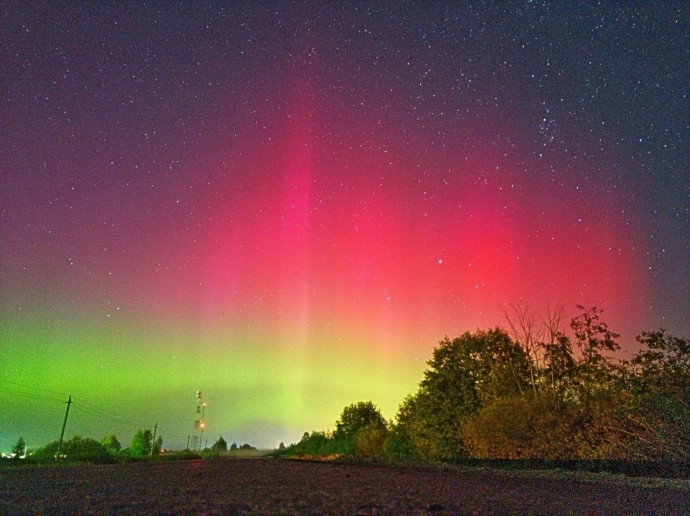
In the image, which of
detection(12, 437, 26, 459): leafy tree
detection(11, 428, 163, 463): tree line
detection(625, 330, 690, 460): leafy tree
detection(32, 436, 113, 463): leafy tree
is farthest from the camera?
detection(12, 437, 26, 459): leafy tree

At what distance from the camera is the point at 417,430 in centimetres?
2703

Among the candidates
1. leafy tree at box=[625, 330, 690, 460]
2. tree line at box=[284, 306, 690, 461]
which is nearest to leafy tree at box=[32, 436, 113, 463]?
tree line at box=[284, 306, 690, 461]

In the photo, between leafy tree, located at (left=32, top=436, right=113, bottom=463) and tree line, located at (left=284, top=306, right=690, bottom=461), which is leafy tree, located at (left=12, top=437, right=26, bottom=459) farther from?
tree line, located at (left=284, top=306, right=690, bottom=461)

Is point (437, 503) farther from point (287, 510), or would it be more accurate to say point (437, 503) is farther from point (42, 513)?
point (42, 513)

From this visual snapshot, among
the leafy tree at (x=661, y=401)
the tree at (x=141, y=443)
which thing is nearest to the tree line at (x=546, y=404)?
the leafy tree at (x=661, y=401)

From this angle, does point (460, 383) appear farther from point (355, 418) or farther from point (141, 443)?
Answer: point (141, 443)

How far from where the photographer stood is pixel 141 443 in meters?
103

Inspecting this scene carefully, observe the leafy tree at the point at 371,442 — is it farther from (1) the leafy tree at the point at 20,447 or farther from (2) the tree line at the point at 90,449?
(1) the leafy tree at the point at 20,447

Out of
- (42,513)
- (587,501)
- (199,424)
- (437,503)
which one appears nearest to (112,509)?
(42,513)

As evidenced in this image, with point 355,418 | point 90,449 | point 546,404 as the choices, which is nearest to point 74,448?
point 90,449

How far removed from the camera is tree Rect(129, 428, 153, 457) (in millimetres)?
101250

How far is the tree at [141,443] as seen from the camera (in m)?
101

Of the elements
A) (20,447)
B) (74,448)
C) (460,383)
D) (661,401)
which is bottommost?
(661,401)

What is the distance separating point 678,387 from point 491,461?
790 cm
